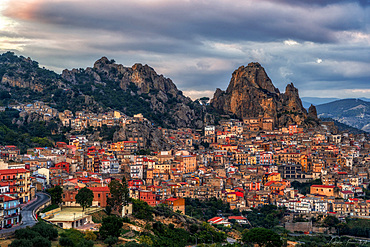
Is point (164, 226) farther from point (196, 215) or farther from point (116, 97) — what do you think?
point (116, 97)

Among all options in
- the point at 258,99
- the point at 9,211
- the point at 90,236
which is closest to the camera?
the point at 9,211

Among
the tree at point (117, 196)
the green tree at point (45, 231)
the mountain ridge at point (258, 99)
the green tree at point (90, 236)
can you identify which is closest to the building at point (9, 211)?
the green tree at point (45, 231)

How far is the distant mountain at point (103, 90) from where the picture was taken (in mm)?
99938

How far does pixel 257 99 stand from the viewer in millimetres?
106875

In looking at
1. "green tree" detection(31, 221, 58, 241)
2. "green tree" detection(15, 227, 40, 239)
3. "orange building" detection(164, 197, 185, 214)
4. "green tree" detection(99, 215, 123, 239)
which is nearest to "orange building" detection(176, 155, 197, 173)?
"orange building" detection(164, 197, 185, 214)

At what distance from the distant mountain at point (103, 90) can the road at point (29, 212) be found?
5342cm

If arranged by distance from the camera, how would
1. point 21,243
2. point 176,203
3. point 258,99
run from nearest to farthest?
1. point 21,243
2. point 176,203
3. point 258,99

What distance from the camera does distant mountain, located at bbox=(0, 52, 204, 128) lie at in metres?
99.9

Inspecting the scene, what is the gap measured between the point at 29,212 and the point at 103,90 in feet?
248

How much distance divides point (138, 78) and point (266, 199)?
198ft

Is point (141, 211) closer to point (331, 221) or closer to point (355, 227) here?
point (331, 221)

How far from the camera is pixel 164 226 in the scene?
45688 mm

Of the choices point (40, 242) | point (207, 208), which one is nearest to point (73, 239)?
point (40, 242)

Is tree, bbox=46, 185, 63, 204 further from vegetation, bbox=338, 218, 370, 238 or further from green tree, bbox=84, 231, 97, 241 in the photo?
vegetation, bbox=338, 218, 370, 238
